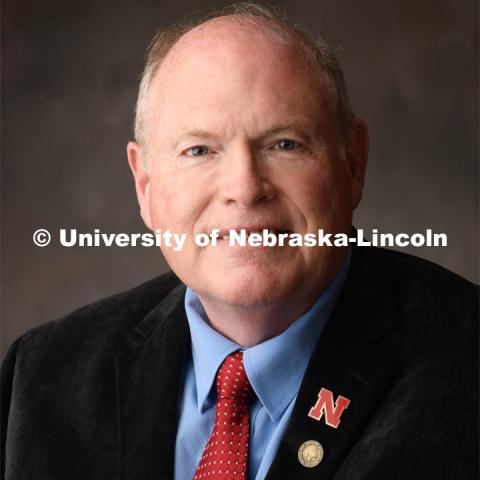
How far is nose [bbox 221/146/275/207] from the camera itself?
281cm

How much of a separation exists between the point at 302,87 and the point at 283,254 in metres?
0.50

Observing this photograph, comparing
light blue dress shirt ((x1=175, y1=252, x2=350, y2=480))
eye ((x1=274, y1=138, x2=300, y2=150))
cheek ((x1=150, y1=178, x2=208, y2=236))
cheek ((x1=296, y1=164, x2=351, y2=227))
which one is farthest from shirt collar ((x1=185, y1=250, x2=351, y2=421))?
eye ((x1=274, y1=138, x2=300, y2=150))

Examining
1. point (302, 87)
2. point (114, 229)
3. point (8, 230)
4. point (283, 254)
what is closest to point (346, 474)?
point (283, 254)

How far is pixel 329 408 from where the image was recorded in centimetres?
282

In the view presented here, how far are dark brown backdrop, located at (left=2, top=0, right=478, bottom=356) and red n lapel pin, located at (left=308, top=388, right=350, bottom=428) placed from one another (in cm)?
250

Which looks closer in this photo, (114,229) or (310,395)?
(310,395)

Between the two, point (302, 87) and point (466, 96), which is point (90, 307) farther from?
point (466, 96)

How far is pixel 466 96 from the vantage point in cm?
526

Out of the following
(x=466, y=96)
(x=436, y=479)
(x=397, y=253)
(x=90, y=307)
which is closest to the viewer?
(x=436, y=479)

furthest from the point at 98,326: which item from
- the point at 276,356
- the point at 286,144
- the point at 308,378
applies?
the point at 286,144

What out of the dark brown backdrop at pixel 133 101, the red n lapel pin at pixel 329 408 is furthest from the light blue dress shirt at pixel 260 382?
Answer: the dark brown backdrop at pixel 133 101

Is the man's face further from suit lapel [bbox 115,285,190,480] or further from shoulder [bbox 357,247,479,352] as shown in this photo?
suit lapel [bbox 115,285,190,480]

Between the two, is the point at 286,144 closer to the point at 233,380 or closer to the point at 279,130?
the point at 279,130

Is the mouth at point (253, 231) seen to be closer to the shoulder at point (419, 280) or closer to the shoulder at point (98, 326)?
the shoulder at point (419, 280)
